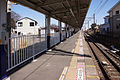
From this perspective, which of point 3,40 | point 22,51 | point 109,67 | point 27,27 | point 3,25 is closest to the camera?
point 3,40

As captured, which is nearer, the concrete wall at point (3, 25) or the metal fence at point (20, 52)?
the concrete wall at point (3, 25)

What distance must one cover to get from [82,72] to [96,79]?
2.16ft

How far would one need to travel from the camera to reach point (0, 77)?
10.3 feet

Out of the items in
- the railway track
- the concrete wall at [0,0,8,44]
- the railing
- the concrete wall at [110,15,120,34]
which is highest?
the concrete wall at [110,15,120,34]

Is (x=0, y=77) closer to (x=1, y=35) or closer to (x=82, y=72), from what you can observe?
(x=1, y=35)

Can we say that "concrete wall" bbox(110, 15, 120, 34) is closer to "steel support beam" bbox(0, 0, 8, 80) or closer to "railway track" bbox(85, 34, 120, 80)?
"railway track" bbox(85, 34, 120, 80)

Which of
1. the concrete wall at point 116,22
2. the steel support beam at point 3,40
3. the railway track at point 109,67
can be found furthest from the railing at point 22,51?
the concrete wall at point 116,22

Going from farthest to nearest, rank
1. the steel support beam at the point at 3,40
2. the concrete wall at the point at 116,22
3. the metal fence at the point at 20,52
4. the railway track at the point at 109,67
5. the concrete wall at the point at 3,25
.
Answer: the concrete wall at the point at 116,22 < the metal fence at the point at 20,52 < the railway track at the point at 109,67 < the concrete wall at the point at 3,25 < the steel support beam at the point at 3,40

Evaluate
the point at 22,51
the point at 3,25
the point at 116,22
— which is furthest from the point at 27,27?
the point at 3,25

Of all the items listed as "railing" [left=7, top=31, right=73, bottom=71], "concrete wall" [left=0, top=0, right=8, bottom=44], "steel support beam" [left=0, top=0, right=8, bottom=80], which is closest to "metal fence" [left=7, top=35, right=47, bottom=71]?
"railing" [left=7, top=31, right=73, bottom=71]

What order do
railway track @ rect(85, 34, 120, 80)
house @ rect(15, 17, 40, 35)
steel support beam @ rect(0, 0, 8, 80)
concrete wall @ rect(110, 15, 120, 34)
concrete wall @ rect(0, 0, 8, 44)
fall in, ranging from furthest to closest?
house @ rect(15, 17, 40, 35)
concrete wall @ rect(110, 15, 120, 34)
railway track @ rect(85, 34, 120, 80)
concrete wall @ rect(0, 0, 8, 44)
steel support beam @ rect(0, 0, 8, 80)

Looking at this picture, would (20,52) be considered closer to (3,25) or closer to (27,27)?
(3,25)

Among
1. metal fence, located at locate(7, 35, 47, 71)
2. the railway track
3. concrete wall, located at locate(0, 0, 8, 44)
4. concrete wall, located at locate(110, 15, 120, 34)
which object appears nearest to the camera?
concrete wall, located at locate(0, 0, 8, 44)

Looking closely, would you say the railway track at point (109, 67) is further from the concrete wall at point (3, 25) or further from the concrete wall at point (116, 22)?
the concrete wall at point (116, 22)
